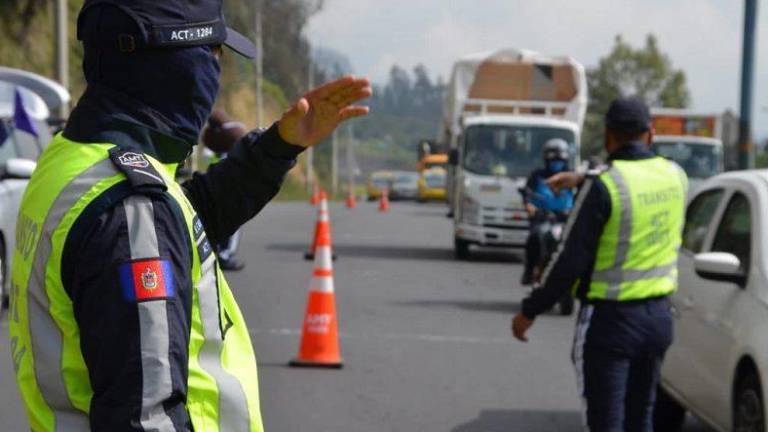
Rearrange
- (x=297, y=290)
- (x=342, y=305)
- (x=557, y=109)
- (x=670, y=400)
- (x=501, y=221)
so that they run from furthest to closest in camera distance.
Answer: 1. (x=557, y=109)
2. (x=501, y=221)
3. (x=297, y=290)
4. (x=342, y=305)
5. (x=670, y=400)

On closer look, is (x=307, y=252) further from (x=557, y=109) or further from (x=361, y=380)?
(x=361, y=380)

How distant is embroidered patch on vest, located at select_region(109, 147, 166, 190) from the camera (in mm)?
2588

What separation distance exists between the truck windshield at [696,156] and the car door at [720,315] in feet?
65.5

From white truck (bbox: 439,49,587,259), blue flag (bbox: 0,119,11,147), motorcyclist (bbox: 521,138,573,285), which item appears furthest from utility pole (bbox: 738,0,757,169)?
blue flag (bbox: 0,119,11,147)

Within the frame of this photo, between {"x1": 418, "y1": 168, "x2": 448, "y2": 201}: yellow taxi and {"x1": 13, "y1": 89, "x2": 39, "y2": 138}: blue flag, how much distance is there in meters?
43.6

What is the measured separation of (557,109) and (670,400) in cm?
1811

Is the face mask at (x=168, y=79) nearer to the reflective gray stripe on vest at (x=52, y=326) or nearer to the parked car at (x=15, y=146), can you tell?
the reflective gray stripe on vest at (x=52, y=326)

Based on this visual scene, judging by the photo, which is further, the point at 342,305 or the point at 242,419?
the point at 342,305

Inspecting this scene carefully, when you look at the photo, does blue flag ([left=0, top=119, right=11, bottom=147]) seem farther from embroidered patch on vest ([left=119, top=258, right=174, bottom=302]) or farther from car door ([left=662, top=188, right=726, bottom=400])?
embroidered patch on vest ([left=119, top=258, right=174, bottom=302])

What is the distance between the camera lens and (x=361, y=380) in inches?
410

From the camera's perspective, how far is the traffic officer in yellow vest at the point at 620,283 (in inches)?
231

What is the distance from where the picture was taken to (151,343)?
99.7 inches

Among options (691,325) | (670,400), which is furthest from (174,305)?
(670,400)

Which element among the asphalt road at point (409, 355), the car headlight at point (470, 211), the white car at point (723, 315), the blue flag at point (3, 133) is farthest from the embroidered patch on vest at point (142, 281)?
the car headlight at point (470, 211)
